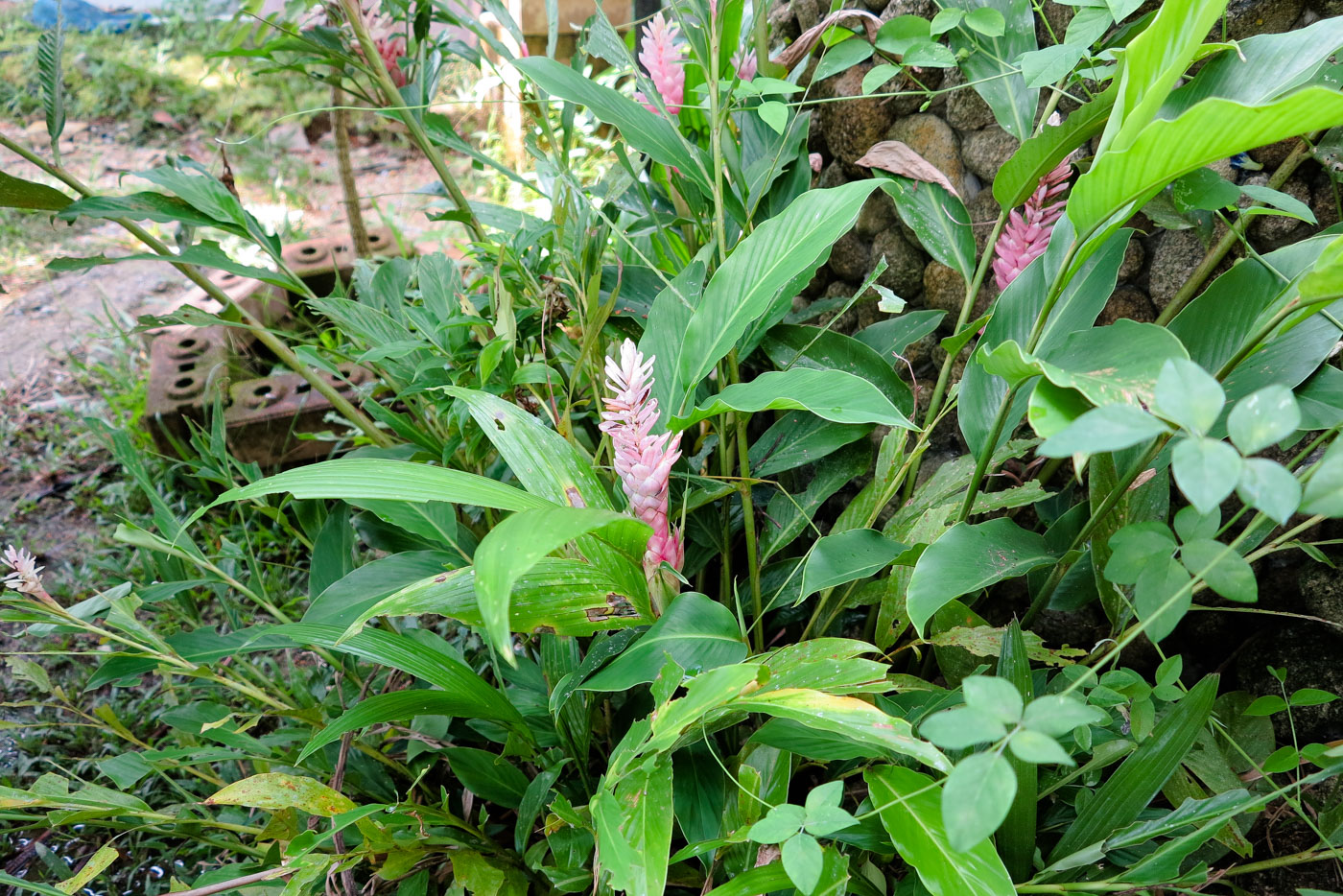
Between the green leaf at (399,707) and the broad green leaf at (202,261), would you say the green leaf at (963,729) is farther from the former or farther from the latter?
the broad green leaf at (202,261)

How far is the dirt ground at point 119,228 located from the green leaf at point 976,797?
180 centimetres

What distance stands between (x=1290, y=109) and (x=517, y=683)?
2.63ft

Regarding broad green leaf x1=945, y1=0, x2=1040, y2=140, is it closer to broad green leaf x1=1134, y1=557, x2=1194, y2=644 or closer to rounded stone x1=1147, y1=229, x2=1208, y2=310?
rounded stone x1=1147, y1=229, x2=1208, y2=310

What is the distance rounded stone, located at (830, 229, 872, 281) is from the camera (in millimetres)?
994

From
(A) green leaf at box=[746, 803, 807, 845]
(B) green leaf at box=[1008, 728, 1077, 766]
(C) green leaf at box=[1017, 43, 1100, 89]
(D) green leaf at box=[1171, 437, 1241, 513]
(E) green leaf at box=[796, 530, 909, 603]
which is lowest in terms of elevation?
(A) green leaf at box=[746, 803, 807, 845]

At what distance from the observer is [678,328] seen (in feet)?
2.60

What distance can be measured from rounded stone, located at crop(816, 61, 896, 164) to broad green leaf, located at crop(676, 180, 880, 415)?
316mm

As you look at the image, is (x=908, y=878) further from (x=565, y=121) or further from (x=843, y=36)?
(x=565, y=121)

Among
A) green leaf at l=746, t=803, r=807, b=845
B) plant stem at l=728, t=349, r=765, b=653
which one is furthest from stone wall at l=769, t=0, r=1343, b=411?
green leaf at l=746, t=803, r=807, b=845

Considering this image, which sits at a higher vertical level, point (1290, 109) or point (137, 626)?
point (1290, 109)

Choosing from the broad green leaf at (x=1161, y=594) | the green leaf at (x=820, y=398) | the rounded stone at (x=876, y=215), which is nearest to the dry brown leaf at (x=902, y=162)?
Answer: the rounded stone at (x=876, y=215)

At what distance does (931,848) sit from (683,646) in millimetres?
228

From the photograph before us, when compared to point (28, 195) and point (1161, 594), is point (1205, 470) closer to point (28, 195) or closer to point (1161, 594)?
point (1161, 594)

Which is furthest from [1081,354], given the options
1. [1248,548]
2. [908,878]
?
[908,878]
